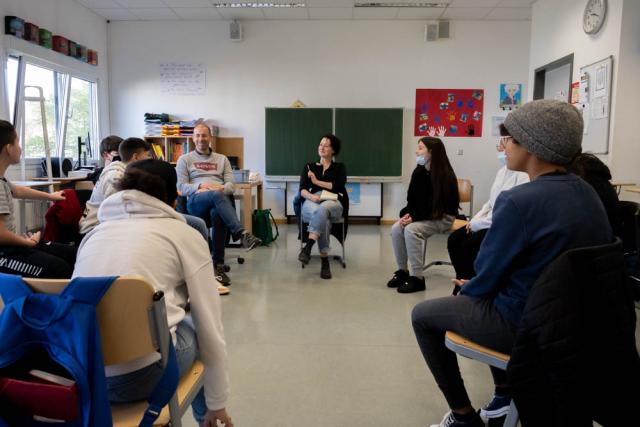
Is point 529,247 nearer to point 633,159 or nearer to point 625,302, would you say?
point 625,302

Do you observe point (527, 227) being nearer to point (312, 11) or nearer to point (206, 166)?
point (206, 166)

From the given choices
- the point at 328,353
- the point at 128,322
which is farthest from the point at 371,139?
the point at 128,322

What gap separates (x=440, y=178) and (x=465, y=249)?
3.07 feet

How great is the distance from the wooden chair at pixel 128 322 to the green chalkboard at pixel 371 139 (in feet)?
20.1

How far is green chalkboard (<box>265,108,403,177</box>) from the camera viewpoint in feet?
23.3

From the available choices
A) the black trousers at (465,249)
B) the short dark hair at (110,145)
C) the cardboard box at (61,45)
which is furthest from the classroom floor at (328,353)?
the cardboard box at (61,45)

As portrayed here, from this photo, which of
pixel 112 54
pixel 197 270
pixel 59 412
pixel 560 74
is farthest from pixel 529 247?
pixel 112 54

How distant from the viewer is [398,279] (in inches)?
158

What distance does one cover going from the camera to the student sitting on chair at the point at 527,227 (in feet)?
4.54

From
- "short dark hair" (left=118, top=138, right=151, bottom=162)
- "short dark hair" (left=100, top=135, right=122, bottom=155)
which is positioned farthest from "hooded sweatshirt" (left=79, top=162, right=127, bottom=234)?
"short dark hair" (left=100, top=135, right=122, bottom=155)

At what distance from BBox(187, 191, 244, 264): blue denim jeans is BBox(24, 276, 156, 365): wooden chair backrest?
3.09 meters

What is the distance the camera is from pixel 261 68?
23.7ft

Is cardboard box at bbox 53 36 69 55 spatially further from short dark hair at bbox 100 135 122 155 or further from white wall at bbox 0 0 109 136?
short dark hair at bbox 100 135 122 155

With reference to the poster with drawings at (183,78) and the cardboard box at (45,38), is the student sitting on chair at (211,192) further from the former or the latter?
the poster with drawings at (183,78)
